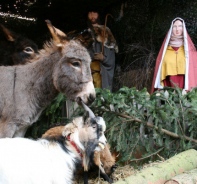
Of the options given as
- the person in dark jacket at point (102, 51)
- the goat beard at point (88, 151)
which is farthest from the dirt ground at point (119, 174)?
the person in dark jacket at point (102, 51)

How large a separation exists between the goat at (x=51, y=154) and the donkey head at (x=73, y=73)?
992 mm

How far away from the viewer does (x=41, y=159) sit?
132 inches

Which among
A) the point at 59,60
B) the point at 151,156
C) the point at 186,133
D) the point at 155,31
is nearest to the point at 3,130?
the point at 59,60

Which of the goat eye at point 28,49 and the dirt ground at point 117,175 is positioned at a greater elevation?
the goat eye at point 28,49

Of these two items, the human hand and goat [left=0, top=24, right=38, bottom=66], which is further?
the human hand

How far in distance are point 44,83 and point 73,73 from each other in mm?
447

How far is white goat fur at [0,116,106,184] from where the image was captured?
124 inches

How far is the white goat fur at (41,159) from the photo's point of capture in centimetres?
316

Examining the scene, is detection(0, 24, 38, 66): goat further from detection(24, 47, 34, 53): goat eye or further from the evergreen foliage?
the evergreen foliage

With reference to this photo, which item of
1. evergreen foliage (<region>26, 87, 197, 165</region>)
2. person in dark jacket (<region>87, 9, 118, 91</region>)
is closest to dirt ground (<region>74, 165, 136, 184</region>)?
evergreen foliage (<region>26, 87, 197, 165</region>)

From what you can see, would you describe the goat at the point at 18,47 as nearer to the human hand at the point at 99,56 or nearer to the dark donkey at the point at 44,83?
the dark donkey at the point at 44,83

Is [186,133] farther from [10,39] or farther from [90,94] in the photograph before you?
[10,39]

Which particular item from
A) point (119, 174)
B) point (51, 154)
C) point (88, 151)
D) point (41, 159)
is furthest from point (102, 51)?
point (41, 159)

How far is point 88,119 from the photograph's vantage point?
3.75 metres
